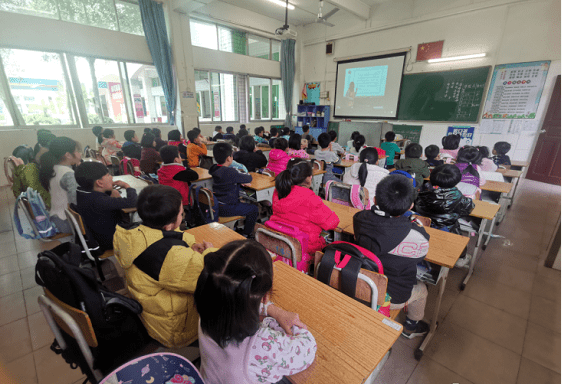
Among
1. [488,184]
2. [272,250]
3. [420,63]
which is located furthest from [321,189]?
[420,63]

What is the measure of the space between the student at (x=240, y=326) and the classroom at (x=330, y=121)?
27 mm

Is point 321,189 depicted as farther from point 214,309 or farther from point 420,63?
point 420,63

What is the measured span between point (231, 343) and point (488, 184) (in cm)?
360

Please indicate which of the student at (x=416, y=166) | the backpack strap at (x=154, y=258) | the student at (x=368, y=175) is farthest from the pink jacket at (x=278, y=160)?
the backpack strap at (x=154, y=258)

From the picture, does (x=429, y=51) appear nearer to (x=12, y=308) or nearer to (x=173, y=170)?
(x=173, y=170)

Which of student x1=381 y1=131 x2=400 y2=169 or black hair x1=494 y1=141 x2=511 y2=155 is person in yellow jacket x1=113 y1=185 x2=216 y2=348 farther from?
black hair x1=494 y1=141 x2=511 y2=155

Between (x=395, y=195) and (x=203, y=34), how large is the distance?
8.11m

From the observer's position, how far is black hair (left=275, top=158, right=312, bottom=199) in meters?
1.79

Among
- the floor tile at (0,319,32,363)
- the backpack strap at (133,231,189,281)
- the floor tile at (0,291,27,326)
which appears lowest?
the floor tile at (0,319,32,363)

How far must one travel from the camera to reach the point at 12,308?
204 centimetres

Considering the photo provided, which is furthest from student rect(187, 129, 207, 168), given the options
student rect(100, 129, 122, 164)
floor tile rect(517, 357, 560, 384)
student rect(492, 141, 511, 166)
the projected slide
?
the projected slide

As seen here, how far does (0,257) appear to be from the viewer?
2.77m

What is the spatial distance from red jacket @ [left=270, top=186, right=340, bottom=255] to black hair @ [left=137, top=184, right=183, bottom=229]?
2.57 feet

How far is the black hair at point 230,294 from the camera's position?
711 mm
